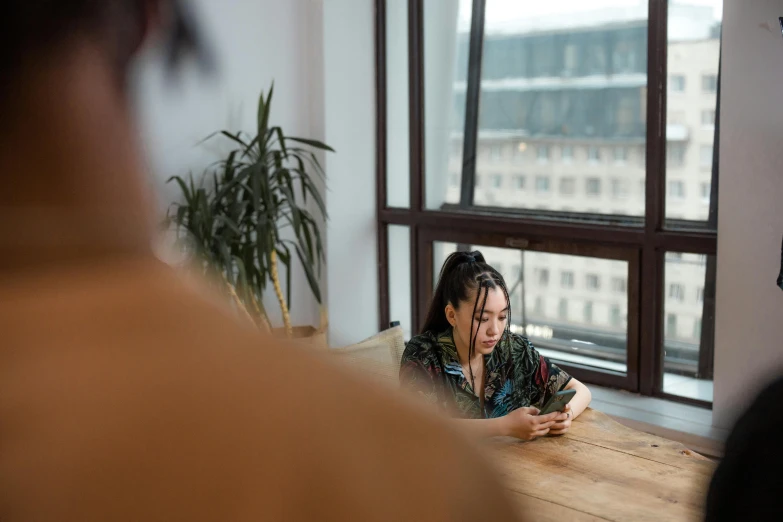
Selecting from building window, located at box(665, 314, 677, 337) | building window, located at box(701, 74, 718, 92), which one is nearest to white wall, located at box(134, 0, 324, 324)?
building window, located at box(665, 314, 677, 337)

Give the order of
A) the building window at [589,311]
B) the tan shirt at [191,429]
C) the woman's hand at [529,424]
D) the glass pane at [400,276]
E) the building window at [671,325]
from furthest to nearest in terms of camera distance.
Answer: the glass pane at [400,276], the building window at [589,311], the building window at [671,325], the woman's hand at [529,424], the tan shirt at [191,429]

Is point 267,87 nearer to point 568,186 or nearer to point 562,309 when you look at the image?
point 568,186

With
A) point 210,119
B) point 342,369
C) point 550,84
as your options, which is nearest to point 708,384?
point 550,84

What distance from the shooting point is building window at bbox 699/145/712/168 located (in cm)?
342

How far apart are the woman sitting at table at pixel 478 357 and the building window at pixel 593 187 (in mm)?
1098

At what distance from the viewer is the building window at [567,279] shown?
3.90m

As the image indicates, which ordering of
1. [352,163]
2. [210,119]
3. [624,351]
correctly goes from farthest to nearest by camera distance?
[352,163]
[210,119]
[624,351]

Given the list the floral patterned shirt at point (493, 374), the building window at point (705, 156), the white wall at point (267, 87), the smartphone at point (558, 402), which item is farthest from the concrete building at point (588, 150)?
the smartphone at point (558, 402)

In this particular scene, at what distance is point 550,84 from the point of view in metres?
3.94

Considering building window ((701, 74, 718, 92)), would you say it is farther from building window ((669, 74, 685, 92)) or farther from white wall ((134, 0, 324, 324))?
white wall ((134, 0, 324, 324))

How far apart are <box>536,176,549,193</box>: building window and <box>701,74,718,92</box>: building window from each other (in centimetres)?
80

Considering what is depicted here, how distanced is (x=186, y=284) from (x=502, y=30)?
404 centimetres

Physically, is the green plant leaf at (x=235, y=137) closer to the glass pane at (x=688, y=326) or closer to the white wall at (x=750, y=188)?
the glass pane at (x=688, y=326)

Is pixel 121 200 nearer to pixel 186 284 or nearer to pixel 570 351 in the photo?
pixel 186 284
